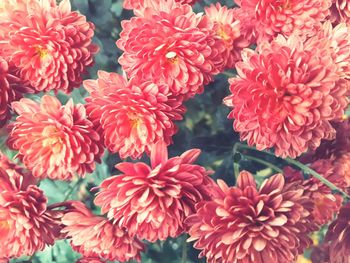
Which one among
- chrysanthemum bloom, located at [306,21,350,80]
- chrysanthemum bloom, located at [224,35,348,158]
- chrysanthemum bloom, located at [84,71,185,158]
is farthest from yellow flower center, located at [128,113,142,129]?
chrysanthemum bloom, located at [306,21,350,80]

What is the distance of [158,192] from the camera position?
27.2 inches

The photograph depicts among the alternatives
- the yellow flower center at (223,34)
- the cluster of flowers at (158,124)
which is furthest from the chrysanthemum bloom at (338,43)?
the yellow flower center at (223,34)

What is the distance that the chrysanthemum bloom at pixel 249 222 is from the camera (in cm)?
70

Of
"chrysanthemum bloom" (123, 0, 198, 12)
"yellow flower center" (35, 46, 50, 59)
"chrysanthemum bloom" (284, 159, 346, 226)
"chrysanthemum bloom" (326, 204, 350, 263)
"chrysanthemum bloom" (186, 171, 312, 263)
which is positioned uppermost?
Answer: "chrysanthemum bloom" (123, 0, 198, 12)

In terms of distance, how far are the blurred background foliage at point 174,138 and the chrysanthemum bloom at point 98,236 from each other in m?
0.10

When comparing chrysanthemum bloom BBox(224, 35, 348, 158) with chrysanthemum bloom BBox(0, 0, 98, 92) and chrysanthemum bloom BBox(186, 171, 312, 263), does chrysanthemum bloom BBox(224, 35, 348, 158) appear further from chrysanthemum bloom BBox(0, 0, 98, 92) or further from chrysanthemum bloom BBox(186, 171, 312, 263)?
chrysanthemum bloom BBox(0, 0, 98, 92)

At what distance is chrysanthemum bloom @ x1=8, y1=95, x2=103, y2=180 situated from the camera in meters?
0.72

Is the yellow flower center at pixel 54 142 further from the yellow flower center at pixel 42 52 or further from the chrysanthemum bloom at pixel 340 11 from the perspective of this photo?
the chrysanthemum bloom at pixel 340 11

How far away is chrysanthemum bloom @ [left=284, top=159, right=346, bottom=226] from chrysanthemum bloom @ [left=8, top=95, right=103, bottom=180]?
27 centimetres

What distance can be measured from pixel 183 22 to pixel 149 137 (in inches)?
5.5

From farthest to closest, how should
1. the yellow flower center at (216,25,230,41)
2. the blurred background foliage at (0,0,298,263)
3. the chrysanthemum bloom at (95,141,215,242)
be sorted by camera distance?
the blurred background foliage at (0,0,298,263)
the yellow flower center at (216,25,230,41)
the chrysanthemum bloom at (95,141,215,242)

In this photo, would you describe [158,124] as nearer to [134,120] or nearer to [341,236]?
[134,120]

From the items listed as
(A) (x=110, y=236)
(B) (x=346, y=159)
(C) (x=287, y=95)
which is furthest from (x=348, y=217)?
(A) (x=110, y=236)

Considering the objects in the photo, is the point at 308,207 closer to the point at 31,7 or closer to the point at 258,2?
the point at 258,2
